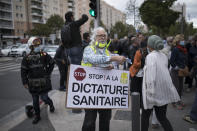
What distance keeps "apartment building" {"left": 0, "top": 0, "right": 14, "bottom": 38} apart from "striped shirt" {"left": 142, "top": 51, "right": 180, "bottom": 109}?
6157cm

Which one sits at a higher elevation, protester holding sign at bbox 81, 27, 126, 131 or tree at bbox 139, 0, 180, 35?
tree at bbox 139, 0, 180, 35

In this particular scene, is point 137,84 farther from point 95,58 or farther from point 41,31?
point 41,31

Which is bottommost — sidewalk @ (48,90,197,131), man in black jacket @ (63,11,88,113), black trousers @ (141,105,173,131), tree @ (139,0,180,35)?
sidewalk @ (48,90,197,131)

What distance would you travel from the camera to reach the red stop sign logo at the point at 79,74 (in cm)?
264

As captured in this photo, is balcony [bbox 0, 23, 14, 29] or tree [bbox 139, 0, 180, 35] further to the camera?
balcony [bbox 0, 23, 14, 29]

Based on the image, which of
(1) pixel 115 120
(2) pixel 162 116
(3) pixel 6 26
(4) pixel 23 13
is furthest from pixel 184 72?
(4) pixel 23 13

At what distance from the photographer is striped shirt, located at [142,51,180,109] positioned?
2754 mm

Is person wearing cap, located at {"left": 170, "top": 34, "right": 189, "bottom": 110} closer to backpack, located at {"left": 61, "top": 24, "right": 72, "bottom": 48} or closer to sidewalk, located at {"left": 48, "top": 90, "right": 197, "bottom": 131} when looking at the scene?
sidewalk, located at {"left": 48, "top": 90, "right": 197, "bottom": 131}

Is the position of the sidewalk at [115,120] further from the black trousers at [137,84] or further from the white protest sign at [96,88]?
the white protest sign at [96,88]

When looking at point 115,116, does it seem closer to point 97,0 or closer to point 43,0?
point 97,0

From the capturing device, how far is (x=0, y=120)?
4.30 m

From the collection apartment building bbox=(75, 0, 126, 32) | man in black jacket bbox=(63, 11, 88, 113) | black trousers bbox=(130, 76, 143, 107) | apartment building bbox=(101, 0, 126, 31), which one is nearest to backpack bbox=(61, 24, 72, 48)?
man in black jacket bbox=(63, 11, 88, 113)

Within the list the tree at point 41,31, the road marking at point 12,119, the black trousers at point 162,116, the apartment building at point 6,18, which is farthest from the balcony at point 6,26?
the black trousers at point 162,116

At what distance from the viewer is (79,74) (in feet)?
8.72
